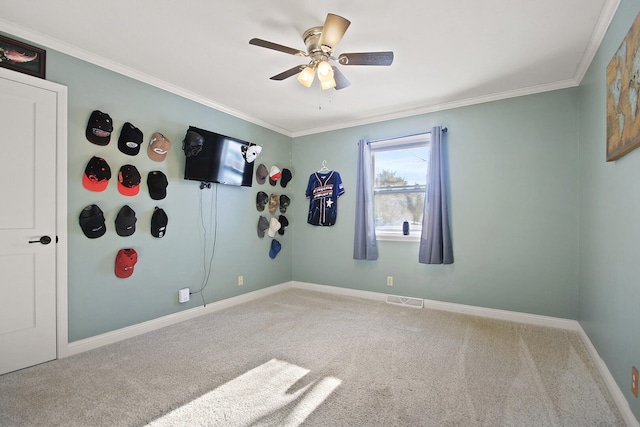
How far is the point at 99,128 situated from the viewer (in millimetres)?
2471

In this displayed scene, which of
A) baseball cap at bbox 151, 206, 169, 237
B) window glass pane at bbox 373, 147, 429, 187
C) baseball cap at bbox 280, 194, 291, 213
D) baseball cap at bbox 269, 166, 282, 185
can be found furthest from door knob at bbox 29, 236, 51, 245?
window glass pane at bbox 373, 147, 429, 187

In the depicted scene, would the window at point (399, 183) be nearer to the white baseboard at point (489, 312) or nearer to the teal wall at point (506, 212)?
the teal wall at point (506, 212)

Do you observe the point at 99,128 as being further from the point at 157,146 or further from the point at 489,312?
the point at 489,312

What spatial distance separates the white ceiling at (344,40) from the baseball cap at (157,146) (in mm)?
560

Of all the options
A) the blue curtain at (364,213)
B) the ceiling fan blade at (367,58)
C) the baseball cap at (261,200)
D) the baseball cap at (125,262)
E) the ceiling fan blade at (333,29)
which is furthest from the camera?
the baseball cap at (261,200)

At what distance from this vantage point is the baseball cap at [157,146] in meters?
Answer: 2.87

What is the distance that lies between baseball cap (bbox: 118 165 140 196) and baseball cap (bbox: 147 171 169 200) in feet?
0.42

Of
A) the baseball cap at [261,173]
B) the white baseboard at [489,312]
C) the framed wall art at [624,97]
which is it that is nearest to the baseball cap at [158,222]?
the baseball cap at [261,173]

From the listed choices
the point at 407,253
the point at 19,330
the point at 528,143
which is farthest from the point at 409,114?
A: the point at 19,330

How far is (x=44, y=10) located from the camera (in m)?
1.96

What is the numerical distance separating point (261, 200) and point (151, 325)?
6.40 feet

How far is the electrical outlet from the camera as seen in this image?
3135 millimetres

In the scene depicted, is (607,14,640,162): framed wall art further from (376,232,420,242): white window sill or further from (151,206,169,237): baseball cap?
(151,206,169,237): baseball cap

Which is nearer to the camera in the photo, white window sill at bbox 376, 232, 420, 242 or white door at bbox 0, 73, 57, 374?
white door at bbox 0, 73, 57, 374
